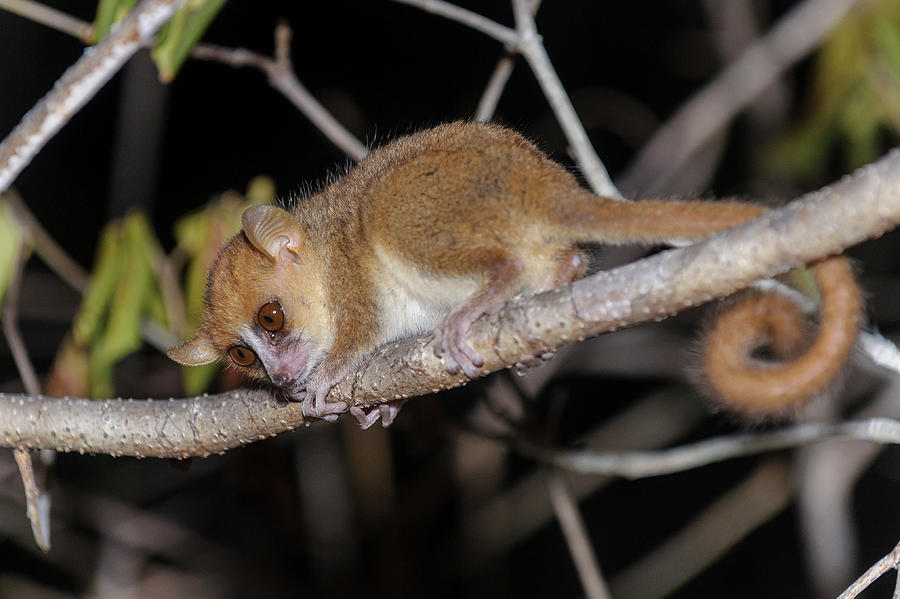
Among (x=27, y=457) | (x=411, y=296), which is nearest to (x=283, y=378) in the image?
(x=411, y=296)

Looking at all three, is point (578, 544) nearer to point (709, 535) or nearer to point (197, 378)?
point (197, 378)

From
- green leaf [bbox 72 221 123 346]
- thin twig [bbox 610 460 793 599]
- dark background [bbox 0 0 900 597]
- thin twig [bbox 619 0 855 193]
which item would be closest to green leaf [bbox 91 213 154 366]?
green leaf [bbox 72 221 123 346]

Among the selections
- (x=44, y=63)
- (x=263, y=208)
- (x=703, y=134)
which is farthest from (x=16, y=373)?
(x=703, y=134)

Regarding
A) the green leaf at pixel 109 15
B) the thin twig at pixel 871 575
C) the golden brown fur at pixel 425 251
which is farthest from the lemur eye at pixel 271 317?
the thin twig at pixel 871 575

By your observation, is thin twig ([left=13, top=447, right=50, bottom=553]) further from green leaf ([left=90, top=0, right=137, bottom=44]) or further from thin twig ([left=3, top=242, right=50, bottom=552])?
green leaf ([left=90, top=0, right=137, bottom=44])

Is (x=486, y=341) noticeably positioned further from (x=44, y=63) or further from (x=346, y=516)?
(x=44, y=63)

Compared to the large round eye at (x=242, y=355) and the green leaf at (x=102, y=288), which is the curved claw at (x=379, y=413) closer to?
the large round eye at (x=242, y=355)
